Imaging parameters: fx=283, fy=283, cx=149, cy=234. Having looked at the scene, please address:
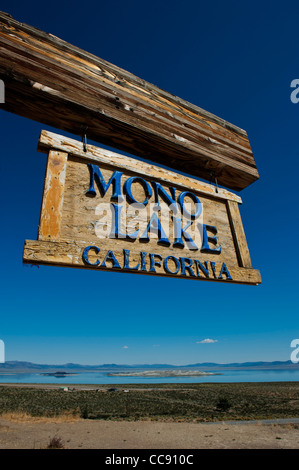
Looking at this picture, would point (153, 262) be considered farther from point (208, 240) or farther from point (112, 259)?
point (208, 240)

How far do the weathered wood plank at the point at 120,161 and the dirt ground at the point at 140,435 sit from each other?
63.2 ft

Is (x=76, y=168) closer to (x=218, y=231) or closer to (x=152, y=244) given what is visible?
(x=152, y=244)

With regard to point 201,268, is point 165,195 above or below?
above

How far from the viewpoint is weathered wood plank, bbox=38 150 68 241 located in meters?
1.71

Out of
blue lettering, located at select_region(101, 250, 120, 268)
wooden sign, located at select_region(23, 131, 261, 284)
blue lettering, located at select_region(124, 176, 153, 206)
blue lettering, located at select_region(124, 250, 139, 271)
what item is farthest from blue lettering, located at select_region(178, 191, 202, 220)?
blue lettering, located at select_region(101, 250, 120, 268)

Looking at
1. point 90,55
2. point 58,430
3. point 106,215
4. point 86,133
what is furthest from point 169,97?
point 58,430

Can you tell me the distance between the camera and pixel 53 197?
5.96 feet

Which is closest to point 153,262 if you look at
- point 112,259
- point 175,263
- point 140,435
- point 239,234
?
point 175,263

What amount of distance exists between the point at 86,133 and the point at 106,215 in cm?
74

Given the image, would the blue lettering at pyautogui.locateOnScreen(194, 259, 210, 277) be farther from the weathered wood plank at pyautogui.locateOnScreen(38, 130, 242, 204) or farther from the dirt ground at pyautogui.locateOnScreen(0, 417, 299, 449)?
the dirt ground at pyautogui.locateOnScreen(0, 417, 299, 449)

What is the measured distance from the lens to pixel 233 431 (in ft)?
74.5

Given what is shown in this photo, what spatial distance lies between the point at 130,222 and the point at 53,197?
557 mm
